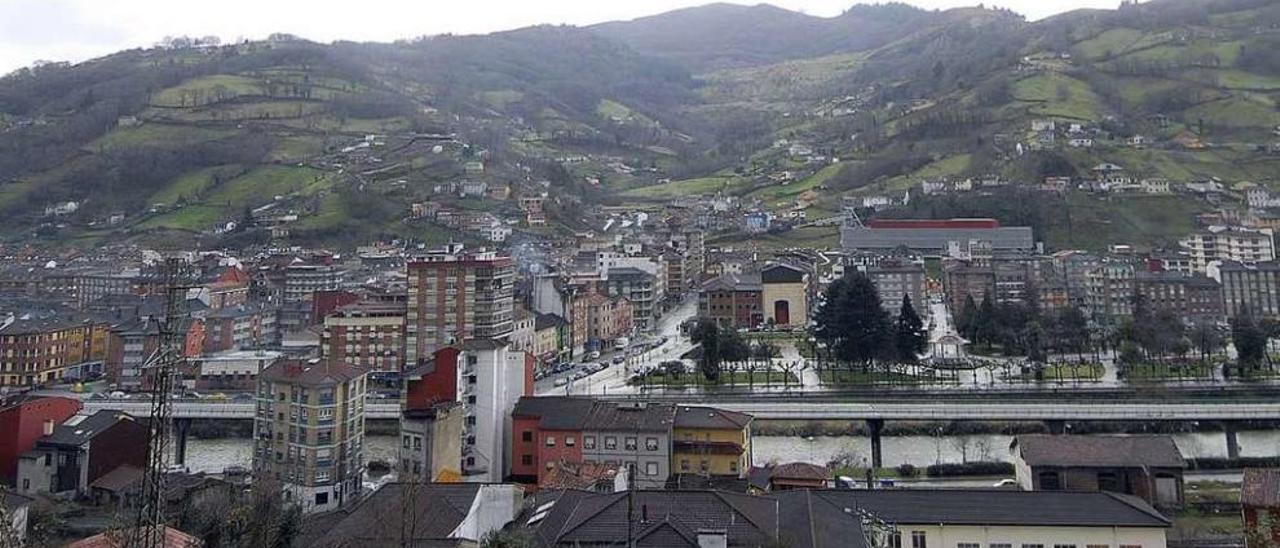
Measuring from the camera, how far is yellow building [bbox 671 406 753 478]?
1798cm

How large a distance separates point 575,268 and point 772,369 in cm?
1954

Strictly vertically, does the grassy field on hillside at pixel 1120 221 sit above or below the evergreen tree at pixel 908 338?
above

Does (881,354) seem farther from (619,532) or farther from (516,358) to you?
(619,532)

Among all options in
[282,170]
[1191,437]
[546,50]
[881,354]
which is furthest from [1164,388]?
[546,50]

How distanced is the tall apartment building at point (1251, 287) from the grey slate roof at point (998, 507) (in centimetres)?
3201

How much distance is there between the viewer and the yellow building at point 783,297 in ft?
134

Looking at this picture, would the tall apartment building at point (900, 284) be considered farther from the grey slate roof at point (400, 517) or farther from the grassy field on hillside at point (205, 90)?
the grassy field on hillside at point (205, 90)

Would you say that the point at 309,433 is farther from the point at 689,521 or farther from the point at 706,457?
the point at 689,521

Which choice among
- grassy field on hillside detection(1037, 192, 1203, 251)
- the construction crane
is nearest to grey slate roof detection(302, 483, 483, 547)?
the construction crane

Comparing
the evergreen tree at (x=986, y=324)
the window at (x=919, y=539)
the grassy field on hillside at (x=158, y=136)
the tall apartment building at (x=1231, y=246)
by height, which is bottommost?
the window at (x=919, y=539)

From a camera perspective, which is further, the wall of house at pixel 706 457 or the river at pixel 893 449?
the river at pixel 893 449

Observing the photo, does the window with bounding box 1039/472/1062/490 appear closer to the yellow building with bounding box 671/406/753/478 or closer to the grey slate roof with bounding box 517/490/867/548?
the yellow building with bounding box 671/406/753/478

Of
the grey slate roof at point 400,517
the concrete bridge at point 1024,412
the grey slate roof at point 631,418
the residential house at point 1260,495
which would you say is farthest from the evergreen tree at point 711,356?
the residential house at point 1260,495

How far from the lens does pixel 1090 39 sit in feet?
292
